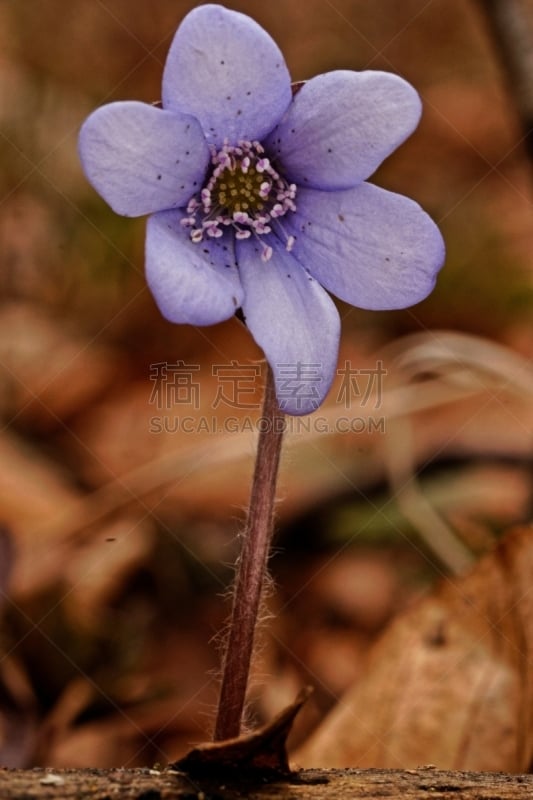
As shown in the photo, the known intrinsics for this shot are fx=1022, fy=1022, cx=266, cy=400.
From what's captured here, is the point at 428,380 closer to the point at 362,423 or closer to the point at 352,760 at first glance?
the point at 362,423

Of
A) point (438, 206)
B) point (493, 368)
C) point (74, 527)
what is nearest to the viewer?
point (74, 527)

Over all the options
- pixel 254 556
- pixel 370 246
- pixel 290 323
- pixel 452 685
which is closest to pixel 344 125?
pixel 370 246

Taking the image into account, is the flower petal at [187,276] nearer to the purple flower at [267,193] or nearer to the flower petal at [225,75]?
the purple flower at [267,193]

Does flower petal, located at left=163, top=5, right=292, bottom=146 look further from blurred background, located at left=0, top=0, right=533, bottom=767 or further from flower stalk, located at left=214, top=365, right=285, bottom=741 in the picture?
blurred background, located at left=0, top=0, right=533, bottom=767

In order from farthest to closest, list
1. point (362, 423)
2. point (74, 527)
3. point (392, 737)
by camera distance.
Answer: point (362, 423)
point (74, 527)
point (392, 737)

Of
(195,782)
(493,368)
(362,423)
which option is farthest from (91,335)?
(195,782)

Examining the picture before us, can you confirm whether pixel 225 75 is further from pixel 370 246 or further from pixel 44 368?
pixel 44 368
